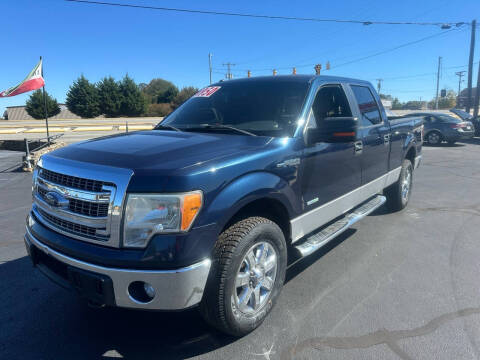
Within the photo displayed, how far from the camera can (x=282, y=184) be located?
268cm

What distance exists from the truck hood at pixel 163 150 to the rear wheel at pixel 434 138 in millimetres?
16699

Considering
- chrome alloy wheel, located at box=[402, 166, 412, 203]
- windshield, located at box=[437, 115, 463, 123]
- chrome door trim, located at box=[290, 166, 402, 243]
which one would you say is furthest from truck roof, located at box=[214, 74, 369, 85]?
windshield, located at box=[437, 115, 463, 123]

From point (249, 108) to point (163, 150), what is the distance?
124cm

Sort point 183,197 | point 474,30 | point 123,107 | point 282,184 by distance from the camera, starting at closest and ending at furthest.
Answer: point 183,197 < point 282,184 < point 474,30 < point 123,107

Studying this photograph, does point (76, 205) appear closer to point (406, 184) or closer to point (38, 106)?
point (406, 184)

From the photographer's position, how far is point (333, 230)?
3.45 metres

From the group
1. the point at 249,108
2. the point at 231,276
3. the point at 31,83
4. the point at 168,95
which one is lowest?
the point at 231,276

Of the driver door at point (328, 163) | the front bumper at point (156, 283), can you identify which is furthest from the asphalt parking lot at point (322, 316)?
the driver door at point (328, 163)

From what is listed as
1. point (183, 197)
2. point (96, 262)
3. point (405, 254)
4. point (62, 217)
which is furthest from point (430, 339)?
point (62, 217)

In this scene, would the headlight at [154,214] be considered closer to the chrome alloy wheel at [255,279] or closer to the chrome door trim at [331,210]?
the chrome alloy wheel at [255,279]

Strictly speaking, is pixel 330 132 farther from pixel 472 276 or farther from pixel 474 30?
pixel 474 30

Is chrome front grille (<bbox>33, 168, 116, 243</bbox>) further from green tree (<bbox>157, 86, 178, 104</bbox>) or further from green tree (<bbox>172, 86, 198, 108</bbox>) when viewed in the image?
green tree (<bbox>157, 86, 178, 104</bbox>)

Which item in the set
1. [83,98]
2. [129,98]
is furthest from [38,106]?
[129,98]

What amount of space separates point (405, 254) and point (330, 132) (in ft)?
6.95
